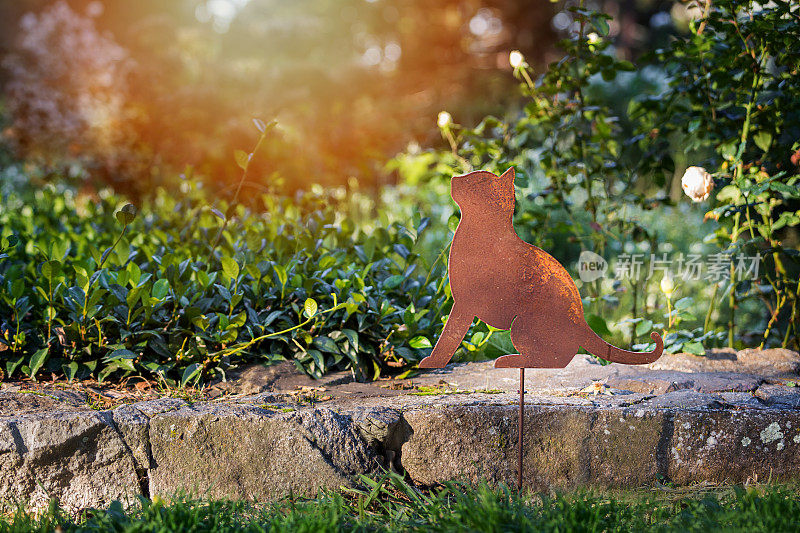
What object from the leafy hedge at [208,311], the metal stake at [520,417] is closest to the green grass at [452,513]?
the metal stake at [520,417]

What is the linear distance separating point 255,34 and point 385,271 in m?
13.7

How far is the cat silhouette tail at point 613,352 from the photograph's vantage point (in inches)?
73.3

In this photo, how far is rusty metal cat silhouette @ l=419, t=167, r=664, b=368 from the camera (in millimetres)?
1837

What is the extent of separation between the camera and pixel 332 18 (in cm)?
1521

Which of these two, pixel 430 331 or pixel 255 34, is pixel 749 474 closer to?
pixel 430 331

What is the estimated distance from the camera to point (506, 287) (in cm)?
185

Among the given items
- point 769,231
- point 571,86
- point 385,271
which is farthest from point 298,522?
point 571,86

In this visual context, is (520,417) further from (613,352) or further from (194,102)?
(194,102)

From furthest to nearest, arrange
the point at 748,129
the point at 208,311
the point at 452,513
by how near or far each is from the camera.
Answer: the point at 748,129 < the point at 208,311 < the point at 452,513

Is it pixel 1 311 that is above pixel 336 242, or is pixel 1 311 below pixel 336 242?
below

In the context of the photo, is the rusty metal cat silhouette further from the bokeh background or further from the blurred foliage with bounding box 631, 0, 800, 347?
the bokeh background

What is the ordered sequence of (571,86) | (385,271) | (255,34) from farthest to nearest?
(255,34) < (571,86) < (385,271)

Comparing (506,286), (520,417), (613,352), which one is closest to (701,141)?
(613,352)

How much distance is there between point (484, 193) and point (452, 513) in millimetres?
873
